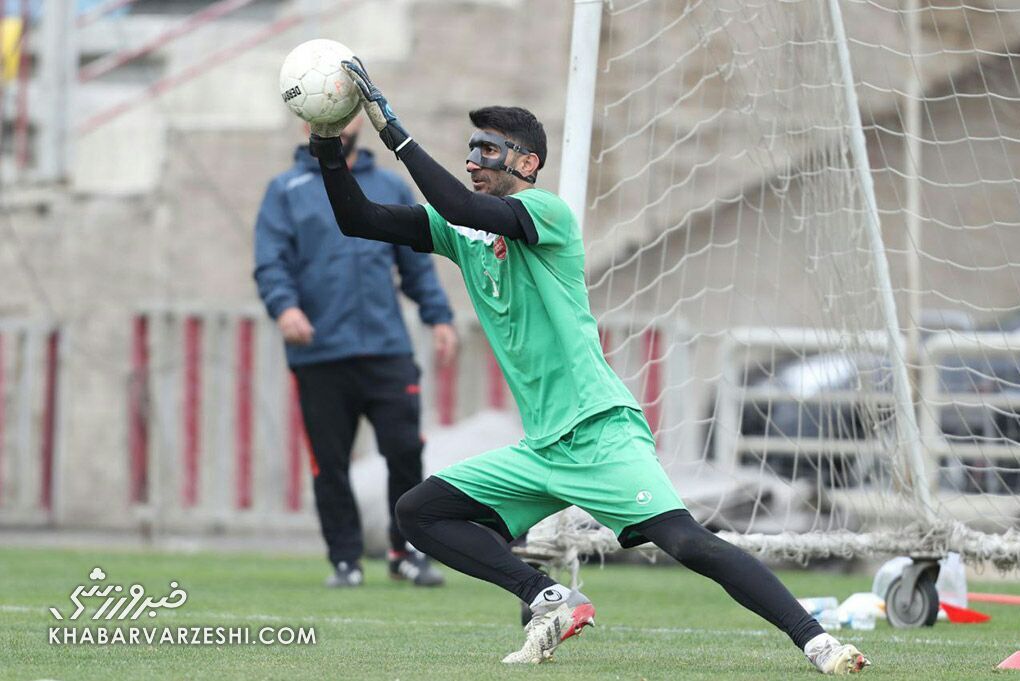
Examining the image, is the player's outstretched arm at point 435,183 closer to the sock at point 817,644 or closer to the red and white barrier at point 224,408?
the sock at point 817,644

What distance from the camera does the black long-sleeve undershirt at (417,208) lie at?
4453 mm

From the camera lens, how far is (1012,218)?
35.2 ft

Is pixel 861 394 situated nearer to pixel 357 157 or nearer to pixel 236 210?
pixel 357 157

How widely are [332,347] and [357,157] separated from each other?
839 millimetres

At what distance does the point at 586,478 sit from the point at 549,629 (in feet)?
1.34

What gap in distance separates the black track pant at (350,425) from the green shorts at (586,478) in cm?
252

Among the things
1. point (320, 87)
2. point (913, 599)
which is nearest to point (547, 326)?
point (320, 87)

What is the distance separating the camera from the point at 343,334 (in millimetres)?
7391

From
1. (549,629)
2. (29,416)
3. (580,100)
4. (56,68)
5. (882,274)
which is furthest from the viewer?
(56,68)

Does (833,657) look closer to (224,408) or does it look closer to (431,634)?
(431,634)

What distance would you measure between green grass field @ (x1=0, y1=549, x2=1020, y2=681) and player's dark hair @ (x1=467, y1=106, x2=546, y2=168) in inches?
55.6

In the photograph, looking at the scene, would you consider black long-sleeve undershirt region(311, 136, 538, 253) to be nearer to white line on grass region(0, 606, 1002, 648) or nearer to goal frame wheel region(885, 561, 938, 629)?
white line on grass region(0, 606, 1002, 648)

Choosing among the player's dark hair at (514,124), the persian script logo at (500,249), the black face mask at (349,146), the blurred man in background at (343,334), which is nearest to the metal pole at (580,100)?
the player's dark hair at (514,124)

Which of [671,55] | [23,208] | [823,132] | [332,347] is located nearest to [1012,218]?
[671,55]
